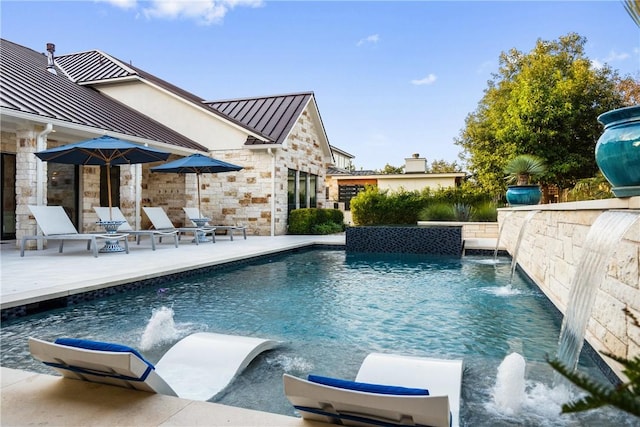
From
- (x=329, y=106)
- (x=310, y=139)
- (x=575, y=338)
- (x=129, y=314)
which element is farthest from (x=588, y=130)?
(x=129, y=314)

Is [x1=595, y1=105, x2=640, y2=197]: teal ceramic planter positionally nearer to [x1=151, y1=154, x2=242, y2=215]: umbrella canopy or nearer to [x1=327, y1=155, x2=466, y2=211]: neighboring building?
[x1=151, y1=154, x2=242, y2=215]: umbrella canopy

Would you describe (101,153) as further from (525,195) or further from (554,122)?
(554,122)

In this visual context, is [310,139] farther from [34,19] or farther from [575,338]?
[575,338]

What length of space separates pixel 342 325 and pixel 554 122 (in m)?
Answer: 15.6

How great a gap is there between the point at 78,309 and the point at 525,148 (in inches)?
645

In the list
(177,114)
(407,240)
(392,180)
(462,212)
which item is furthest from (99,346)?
(392,180)

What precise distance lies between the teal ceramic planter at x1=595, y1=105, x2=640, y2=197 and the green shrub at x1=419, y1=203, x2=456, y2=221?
37.5 feet

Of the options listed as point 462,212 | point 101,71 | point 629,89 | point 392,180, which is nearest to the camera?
point 462,212

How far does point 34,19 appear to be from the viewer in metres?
13.4

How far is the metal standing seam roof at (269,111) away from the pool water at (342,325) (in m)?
8.94

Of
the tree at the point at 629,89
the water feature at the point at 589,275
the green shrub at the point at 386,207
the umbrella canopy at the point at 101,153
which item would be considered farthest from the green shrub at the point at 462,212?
the tree at the point at 629,89

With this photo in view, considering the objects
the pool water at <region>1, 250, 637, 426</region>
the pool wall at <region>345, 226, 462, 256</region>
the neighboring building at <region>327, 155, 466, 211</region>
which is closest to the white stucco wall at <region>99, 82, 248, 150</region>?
the pool wall at <region>345, 226, 462, 256</region>

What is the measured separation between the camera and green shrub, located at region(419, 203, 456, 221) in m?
14.4

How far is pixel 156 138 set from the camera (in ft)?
42.6
